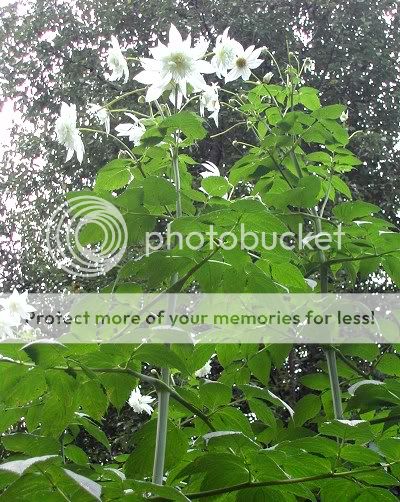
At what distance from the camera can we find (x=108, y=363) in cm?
76

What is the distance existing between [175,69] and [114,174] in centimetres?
19

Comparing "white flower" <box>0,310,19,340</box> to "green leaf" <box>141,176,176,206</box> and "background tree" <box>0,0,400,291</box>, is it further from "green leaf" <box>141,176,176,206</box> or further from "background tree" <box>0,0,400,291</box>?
"background tree" <box>0,0,400,291</box>

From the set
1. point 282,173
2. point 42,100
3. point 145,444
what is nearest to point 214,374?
point 42,100

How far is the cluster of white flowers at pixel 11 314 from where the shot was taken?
112cm

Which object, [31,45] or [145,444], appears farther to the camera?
[31,45]

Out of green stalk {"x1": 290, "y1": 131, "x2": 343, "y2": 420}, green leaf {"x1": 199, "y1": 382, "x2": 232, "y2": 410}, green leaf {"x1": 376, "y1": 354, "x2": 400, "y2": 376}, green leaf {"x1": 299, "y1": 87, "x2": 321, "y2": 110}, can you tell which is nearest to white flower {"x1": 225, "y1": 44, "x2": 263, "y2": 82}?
green leaf {"x1": 299, "y1": 87, "x2": 321, "y2": 110}

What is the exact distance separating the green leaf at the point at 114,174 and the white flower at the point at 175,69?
0.12 m

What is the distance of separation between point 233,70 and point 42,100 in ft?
13.9

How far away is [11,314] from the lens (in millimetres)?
1227

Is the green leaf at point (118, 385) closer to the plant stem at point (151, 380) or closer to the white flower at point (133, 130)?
the plant stem at point (151, 380)

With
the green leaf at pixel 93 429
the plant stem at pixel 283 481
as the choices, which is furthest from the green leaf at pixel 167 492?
the green leaf at pixel 93 429

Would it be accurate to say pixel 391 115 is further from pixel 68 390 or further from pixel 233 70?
pixel 68 390

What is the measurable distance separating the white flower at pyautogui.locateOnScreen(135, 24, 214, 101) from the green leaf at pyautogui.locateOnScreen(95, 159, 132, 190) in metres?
0.12

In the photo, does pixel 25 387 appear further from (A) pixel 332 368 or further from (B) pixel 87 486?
(A) pixel 332 368
